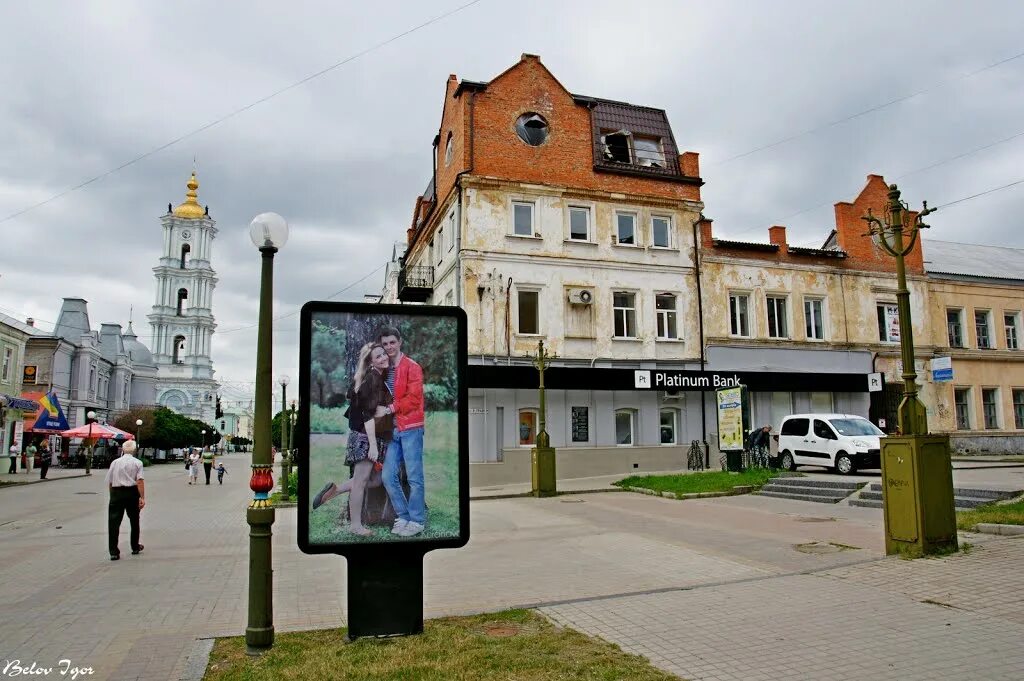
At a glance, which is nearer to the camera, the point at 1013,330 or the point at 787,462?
the point at 787,462

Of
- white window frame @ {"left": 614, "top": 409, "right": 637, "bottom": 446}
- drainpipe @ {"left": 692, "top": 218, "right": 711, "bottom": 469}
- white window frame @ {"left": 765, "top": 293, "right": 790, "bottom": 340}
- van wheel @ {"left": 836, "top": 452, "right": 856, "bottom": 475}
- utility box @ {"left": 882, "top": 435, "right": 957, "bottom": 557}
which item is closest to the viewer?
utility box @ {"left": 882, "top": 435, "right": 957, "bottom": 557}

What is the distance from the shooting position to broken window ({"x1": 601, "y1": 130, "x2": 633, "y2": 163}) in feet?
96.5

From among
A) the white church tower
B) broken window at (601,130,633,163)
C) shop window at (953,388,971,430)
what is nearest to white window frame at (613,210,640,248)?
broken window at (601,130,633,163)

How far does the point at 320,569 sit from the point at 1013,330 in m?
36.5

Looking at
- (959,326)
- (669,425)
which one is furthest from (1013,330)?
(669,425)

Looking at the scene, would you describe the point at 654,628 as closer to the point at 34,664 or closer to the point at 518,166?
the point at 34,664

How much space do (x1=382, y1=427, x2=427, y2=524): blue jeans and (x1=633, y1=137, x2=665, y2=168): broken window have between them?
999 inches

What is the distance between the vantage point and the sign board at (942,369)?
3090cm

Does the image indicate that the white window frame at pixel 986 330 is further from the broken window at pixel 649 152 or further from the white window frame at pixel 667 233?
the broken window at pixel 649 152

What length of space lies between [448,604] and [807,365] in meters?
26.0

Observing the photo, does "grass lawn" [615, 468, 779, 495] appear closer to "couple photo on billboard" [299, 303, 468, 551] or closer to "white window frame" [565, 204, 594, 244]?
"white window frame" [565, 204, 594, 244]

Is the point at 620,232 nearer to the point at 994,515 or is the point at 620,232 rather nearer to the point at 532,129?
the point at 532,129

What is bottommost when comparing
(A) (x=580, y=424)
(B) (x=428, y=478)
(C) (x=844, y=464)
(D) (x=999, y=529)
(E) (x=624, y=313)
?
(D) (x=999, y=529)

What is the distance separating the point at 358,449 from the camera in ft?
19.5
